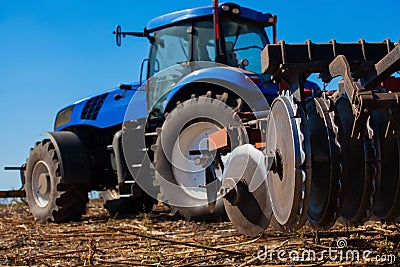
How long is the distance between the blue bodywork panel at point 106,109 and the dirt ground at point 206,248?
170 cm

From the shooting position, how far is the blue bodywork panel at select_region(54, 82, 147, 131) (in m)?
6.60

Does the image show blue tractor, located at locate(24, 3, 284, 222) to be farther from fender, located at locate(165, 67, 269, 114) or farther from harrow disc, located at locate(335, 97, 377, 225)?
harrow disc, located at locate(335, 97, 377, 225)

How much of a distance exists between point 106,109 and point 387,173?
479cm

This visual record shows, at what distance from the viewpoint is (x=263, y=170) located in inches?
137

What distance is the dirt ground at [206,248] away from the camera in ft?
10.8

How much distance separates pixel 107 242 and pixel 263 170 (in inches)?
64.4

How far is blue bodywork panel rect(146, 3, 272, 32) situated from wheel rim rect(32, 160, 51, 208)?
2.15 m

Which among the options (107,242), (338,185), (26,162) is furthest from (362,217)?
(26,162)

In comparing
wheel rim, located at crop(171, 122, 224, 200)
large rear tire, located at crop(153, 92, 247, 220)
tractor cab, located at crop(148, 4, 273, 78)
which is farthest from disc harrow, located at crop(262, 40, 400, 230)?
tractor cab, located at crop(148, 4, 273, 78)

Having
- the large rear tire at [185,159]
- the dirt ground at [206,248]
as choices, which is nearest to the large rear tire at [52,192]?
the dirt ground at [206,248]

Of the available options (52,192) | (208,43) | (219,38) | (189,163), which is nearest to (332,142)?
(189,163)

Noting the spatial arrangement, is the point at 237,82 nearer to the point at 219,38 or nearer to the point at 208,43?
the point at 219,38

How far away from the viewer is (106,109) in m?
7.41

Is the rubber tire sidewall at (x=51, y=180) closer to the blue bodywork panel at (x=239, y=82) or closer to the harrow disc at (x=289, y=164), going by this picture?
the blue bodywork panel at (x=239, y=82)
